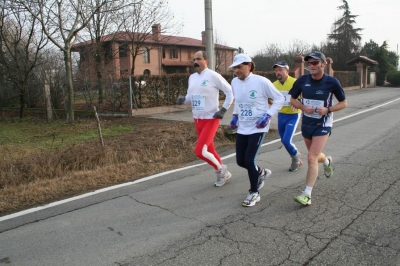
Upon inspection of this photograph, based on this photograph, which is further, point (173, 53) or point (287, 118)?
point (173, 53)

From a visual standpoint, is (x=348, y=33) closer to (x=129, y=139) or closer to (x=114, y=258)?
(x=129, y=139)

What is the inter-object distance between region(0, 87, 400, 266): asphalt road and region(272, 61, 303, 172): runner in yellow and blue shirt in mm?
340

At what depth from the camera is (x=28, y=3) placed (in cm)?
1226

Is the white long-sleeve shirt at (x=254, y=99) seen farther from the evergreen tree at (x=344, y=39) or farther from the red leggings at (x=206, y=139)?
the evergreen tree at (x=344, y=39)

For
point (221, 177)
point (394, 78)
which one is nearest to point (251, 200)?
point (221, 177)

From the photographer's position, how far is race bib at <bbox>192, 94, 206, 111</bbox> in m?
5.24

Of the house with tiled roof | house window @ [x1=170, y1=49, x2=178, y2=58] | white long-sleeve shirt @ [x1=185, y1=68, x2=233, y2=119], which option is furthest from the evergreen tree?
white long-sleeve shirt @ [x1=185, y1=68, x2=233, y2=119]

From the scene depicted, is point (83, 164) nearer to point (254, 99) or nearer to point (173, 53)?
point (254, 99)

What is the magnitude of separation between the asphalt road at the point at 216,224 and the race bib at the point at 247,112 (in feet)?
3.76

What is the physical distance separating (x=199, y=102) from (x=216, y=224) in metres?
2.01

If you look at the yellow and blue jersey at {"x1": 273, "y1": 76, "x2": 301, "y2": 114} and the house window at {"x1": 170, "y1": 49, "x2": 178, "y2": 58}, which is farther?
the house window at {"x1": 170, "y1": 49, "x2": 178, "y2": 58}

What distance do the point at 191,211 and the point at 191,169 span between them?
7.03 feet

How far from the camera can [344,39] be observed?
5303 centimetres

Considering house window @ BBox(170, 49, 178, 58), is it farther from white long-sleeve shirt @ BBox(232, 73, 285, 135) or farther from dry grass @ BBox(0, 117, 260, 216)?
white long-sleeve shirt @ BBox(232, 73, 285, 135)
